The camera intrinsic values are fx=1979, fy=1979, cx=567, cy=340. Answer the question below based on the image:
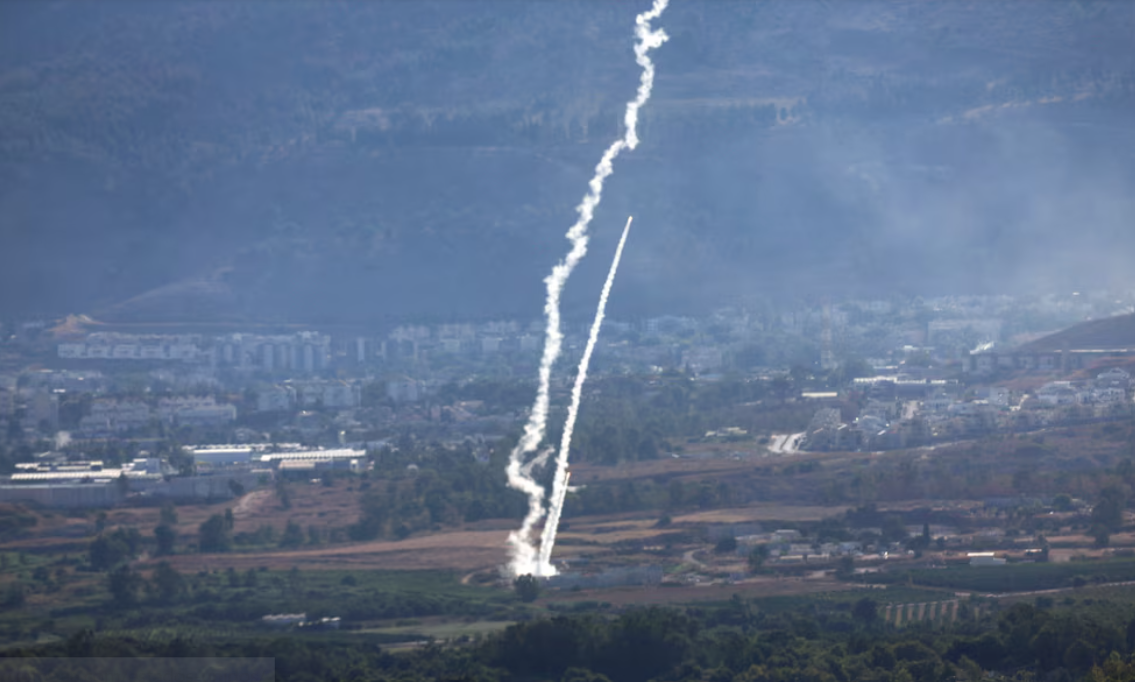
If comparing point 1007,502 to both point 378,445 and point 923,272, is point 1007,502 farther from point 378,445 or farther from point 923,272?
point 923,272

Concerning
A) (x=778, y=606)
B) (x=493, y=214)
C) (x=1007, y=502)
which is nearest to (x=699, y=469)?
(x=1007, y=502)

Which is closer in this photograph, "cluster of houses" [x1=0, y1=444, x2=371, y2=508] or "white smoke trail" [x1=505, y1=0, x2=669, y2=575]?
"white smoke trail" [x1=505, y1=0, x2=669, y2=575]

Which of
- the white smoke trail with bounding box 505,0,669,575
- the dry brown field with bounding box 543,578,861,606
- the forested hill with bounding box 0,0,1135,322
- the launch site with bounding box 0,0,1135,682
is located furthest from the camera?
the forested hill with bounding box 0,0,1135,322

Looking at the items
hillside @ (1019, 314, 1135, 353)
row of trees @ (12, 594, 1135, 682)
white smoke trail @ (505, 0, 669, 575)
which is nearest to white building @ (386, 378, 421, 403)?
white smoke trail @ (505, 0, 669, 575)

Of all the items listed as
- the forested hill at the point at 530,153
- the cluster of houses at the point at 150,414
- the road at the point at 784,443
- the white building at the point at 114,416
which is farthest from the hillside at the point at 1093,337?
the white building at the point at 114,416

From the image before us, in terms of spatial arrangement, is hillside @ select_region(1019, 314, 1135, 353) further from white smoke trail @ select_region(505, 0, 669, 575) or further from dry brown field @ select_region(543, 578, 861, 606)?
dry brown field @ select_region(543, 578, 861, 606)
